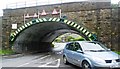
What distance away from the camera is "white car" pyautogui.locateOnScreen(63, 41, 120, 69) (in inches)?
376

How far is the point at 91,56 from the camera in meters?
10.0

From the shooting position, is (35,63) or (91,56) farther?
(35,63)

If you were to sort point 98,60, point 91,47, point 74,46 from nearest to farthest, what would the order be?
point 98,60 → point 91,47 → point 74,46

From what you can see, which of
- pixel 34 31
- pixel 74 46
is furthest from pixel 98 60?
pixel 34 31

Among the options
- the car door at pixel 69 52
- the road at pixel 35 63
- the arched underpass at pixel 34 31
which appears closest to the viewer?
the car door at pixel 69 52

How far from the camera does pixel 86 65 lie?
33.7ft

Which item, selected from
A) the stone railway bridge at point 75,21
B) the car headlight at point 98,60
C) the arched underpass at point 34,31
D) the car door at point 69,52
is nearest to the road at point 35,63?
the car door at point 69,52

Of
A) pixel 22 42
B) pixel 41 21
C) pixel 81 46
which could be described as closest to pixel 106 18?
pixel 41 21

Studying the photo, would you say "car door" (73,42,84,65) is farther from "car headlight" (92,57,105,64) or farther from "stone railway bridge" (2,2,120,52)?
"stone railway bridge" (2,2,120,52)

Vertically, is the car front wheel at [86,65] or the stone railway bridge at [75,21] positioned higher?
the stone railway bridge at [75,21]

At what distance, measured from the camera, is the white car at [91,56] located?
376 inches

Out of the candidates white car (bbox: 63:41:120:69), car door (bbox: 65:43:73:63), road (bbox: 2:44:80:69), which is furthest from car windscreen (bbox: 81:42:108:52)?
road (bbox: 2:44:80:69)

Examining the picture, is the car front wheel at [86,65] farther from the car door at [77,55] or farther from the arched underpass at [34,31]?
the arched underpass at [34,31]

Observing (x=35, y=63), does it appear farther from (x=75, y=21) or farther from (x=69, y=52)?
(x=75, y=21)
